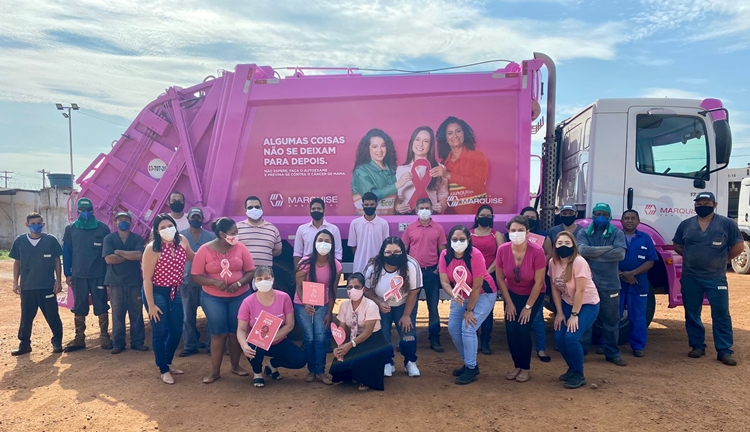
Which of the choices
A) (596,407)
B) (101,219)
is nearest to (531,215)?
(596,407)

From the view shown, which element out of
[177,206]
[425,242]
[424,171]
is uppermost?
[424,171]

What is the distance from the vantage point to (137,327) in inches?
223

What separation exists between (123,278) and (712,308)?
6.38 metres

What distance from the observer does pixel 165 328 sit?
4.51 metres

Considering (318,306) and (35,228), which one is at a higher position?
(35,228)

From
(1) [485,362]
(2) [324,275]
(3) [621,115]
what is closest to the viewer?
(2) [324,275]

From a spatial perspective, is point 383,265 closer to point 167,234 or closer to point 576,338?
point 576,338

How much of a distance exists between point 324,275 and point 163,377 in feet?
5.81

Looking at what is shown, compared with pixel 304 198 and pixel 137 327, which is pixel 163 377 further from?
pixel 304 198

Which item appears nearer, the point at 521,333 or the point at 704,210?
the point at 521,333

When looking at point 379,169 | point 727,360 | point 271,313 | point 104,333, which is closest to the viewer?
point 271,313

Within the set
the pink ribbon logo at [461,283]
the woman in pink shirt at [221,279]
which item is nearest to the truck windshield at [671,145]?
the pink ribbon logo at [461,283]

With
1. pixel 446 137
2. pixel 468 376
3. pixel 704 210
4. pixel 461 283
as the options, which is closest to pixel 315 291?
pixel 461 283

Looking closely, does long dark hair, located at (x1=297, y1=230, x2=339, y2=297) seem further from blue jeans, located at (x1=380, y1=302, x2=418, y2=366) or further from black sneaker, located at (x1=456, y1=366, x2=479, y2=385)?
black sneaker, located at (x1=456, y1=366, x2=479, y2=385)
